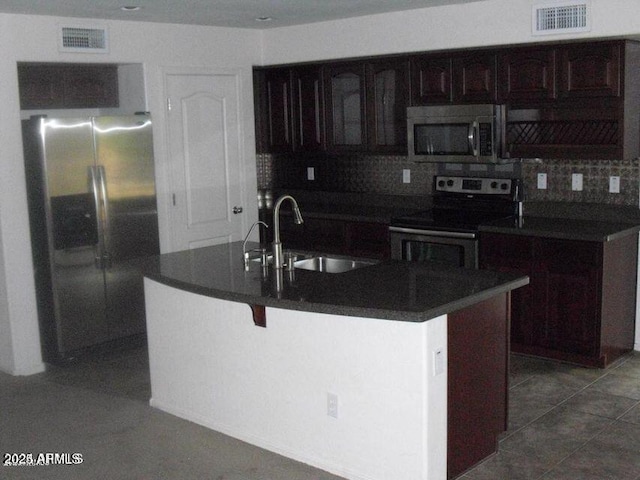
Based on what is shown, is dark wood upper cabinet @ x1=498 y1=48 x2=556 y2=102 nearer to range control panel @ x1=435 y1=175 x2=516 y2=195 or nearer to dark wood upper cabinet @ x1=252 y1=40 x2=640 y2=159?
dark wood upper cabinet @ x1=252 y1=40 x2=640 y2=159

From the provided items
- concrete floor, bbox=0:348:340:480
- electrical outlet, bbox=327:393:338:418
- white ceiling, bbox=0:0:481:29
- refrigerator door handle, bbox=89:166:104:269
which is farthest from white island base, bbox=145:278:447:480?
white ceiling, bbox=0:0:481:29

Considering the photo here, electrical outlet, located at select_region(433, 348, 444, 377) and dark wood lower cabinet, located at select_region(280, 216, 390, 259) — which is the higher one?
dark wood lower cabinet, located at select_region(280, 216, 390, 259)

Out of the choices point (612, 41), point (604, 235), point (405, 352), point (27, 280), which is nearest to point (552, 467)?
point (405, 352)

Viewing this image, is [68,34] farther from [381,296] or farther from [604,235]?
[604,235]

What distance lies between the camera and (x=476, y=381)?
370cm

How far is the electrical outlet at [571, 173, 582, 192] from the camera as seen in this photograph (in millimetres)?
5645

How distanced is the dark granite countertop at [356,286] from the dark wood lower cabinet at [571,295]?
1.40 m

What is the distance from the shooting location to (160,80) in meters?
6.12

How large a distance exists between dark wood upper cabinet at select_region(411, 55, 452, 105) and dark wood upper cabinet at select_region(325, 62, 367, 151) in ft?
1.64

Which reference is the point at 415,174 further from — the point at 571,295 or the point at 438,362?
the point at 438,362

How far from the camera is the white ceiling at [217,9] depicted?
16.5 ft

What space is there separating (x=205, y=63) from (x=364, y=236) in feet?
6.16

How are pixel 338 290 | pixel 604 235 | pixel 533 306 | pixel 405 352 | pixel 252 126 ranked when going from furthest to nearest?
pixel 252 126, pixel 533 306, pixel 604 235, pixel 338 290, pixel 405 352

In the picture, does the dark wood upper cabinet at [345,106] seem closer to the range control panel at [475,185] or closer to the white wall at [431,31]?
the white wall at [431,31]
